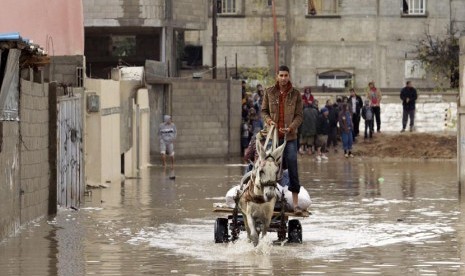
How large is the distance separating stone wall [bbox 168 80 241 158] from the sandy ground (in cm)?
435

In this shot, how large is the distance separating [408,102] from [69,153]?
29478mm

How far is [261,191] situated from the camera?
1873cm

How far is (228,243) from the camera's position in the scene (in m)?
20.0

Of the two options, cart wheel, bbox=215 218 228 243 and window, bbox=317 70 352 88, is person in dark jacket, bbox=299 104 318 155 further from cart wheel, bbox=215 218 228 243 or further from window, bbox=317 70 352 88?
cart wheel, bbox=215 218 228 243

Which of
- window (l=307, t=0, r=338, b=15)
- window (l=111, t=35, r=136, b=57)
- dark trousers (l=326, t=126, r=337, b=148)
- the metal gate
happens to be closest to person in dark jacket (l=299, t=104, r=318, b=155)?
dark trousers (l=326, t=126, r=337, b=148)

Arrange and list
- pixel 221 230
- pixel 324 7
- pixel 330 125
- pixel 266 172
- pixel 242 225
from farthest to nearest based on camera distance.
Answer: pixel 324 7
pixel 330 125
pixel 221 230
pixel 242 225
pixel 266 172

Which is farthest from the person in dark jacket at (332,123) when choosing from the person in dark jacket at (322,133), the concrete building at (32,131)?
the concrete building at (32,131)

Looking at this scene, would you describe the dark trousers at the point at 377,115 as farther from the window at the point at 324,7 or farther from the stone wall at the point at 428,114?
the window at the point at 324,7

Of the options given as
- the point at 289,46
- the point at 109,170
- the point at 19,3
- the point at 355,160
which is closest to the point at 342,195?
the point at 109,170

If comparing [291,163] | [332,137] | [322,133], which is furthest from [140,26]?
[291,163]

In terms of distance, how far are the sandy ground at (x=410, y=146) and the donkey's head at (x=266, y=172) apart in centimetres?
3283

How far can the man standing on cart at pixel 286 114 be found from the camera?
66.0 ft

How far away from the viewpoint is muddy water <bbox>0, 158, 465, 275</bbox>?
58.4ft

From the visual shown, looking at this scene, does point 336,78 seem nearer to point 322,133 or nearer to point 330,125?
point 330,125
